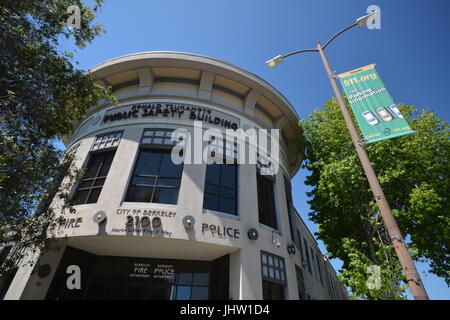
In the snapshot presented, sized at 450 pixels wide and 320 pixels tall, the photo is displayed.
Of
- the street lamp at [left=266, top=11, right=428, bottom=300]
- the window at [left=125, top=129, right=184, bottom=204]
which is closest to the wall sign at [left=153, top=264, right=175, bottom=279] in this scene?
the window at [left=125, top=129, right=184, bottom=204]

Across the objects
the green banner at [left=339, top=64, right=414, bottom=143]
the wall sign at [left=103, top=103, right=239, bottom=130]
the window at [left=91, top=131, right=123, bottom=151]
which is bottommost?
the green banner at [left=339, top=64, right=414, bottom=143]

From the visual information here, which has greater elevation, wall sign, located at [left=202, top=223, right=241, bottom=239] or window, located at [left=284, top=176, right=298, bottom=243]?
window, located at [left=284, top=176, right=298, bottom=243]

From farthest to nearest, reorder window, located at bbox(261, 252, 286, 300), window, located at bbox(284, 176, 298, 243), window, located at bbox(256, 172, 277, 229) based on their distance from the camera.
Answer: window, located at bbox(284, 176, 298, 243) < window, located at bbox(256, 172, 277, 229) < window, located at bbox(261, 252, 286, 300)

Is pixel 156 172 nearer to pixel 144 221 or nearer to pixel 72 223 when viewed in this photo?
pixel 144 221

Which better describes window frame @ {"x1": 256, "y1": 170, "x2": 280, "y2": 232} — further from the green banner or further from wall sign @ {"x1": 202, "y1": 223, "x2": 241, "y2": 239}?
the green banner

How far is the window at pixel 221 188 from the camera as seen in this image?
11.2 metres

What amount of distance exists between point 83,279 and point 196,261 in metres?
5.04

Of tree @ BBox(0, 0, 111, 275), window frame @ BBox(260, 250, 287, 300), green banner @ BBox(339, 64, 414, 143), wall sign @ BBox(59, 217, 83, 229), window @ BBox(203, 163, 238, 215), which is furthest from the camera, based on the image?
window @ BBox(203, 163, 238, 215)

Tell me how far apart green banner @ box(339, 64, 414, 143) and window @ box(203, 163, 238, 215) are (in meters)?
7.00

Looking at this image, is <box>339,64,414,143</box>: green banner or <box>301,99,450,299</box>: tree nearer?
<box>339,64,414,143</box>: green banner

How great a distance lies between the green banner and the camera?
6.11 metres

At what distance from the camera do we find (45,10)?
25.1 ft

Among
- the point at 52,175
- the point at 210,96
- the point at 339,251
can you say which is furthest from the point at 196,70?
the point at 339,251
